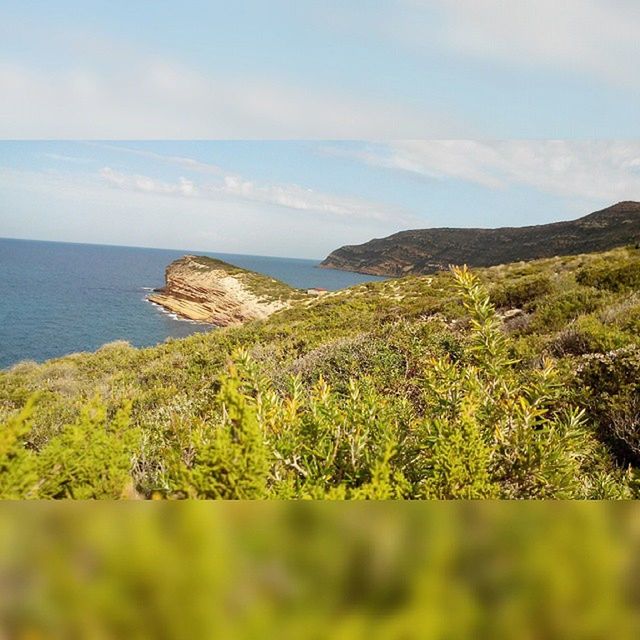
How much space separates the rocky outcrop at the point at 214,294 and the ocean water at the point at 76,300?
10cm

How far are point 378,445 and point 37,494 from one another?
581 mm

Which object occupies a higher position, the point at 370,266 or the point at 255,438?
the point at 370,266

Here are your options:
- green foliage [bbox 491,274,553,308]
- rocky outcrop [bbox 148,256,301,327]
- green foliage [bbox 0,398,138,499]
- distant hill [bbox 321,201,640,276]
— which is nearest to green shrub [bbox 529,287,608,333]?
green foliage [bbox 491,274,553,308]

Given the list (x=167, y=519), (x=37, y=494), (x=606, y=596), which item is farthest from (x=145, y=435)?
(x=606, y=596)

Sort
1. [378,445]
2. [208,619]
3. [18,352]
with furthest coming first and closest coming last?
1. [18,352]
2. [378,445]
3. [208,619]

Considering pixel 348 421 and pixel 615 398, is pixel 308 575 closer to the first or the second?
pixel 348 421

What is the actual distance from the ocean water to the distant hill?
0.89 m

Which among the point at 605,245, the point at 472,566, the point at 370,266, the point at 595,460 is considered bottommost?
the point at 595,460

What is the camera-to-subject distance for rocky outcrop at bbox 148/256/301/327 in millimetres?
2576

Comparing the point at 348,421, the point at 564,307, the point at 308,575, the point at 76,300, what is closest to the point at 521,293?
the point at 564,307

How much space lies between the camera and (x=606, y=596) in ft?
1.64

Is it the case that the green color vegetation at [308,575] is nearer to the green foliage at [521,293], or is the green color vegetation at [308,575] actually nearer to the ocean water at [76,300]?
the ocean water at [76,300]

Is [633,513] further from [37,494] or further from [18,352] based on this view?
[18,352]

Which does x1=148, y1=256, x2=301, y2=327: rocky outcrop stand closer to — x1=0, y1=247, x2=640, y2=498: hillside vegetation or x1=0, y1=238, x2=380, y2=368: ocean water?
x1=0, y1=238, x2=380, y2=368: ocean water
